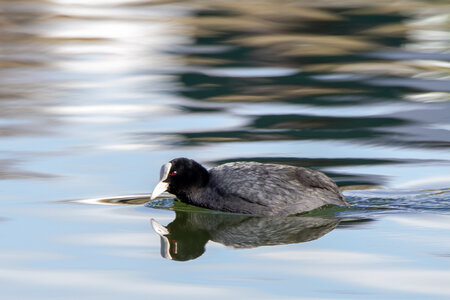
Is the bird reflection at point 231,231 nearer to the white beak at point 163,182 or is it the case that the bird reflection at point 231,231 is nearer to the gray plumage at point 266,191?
the gray plumage at point 266,191

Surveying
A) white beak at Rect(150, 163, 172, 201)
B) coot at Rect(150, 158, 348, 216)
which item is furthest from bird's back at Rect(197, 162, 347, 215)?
white beak at Rect(150, 163, 172, 201)

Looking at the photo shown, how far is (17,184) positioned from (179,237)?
226 cm

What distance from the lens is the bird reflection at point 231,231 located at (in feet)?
24.4

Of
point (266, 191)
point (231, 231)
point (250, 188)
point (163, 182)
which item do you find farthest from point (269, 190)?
point (163, 182)

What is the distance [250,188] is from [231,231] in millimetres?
531

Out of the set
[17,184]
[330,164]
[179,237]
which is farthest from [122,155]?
[179,237]

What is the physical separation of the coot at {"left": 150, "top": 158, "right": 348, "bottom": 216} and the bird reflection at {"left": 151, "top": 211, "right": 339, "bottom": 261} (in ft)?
0.31

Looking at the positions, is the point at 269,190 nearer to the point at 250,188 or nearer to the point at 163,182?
the point at 250,188

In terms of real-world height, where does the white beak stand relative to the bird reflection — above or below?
above

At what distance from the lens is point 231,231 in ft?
25.9

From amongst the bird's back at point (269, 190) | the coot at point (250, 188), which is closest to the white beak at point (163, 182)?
the coot at point (250, 188)

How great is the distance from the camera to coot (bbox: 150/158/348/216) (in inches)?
324

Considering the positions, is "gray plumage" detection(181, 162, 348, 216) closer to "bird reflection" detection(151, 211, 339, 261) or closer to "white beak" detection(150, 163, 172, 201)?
"bird reflection" detection(151, 211, 339, 261)

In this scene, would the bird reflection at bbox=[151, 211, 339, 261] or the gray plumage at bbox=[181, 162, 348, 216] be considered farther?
the gray plumage at bbox=[181, 162, 348, 216]
